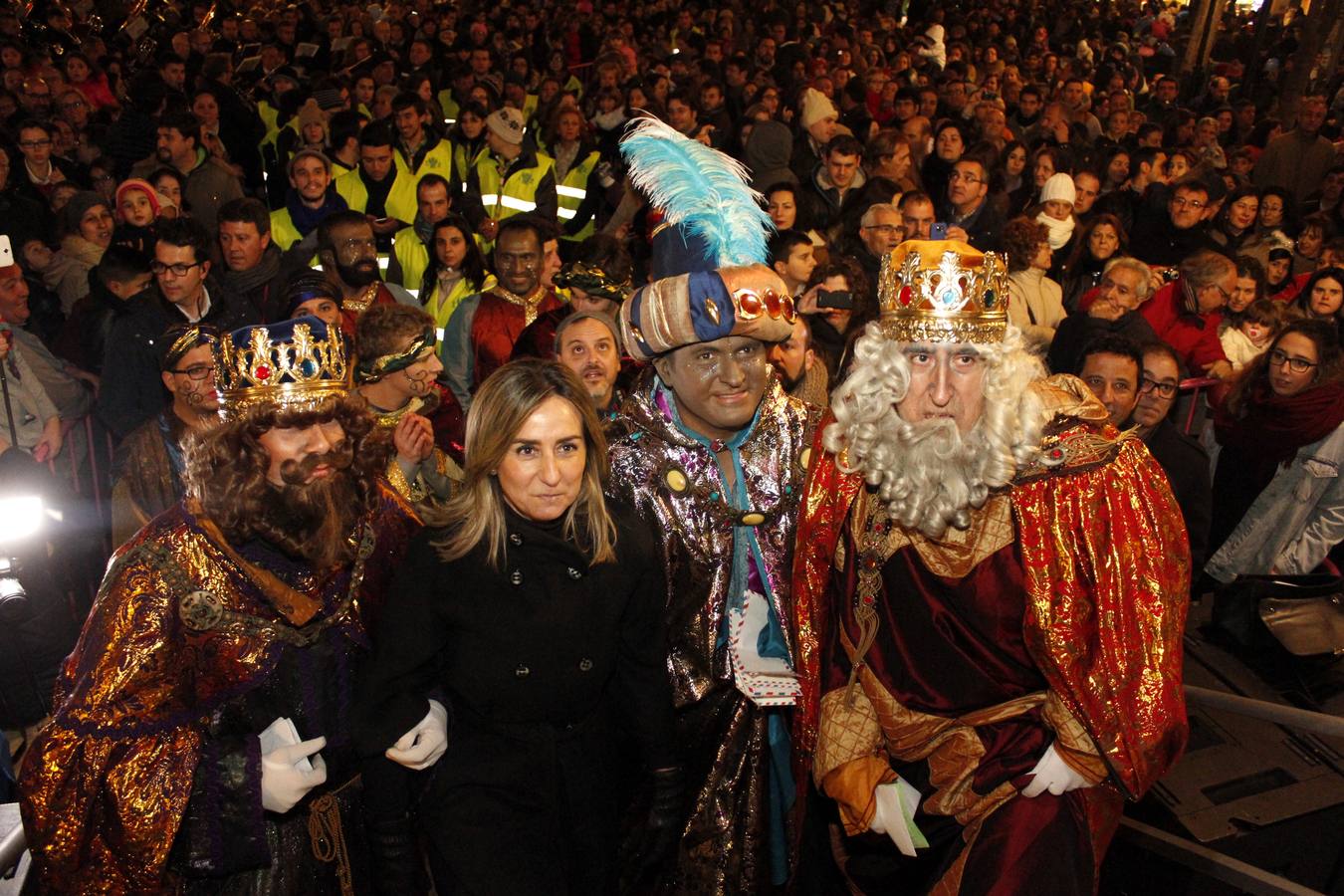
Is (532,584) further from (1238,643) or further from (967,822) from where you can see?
(1238,643)

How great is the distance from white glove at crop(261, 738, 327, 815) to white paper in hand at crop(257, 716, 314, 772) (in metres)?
0.02

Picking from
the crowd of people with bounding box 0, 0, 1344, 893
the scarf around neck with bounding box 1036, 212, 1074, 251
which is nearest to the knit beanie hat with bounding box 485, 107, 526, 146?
the crowd of people with bounding box 0, 0, 1344, 893

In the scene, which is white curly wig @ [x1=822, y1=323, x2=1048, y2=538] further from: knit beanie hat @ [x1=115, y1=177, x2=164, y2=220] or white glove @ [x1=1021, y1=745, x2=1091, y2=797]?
knit beanie hat @ [x1=115, y1=177, x2=164, y2=220]

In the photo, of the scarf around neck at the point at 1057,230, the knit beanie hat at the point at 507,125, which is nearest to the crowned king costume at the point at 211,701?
the knit beanie hat at the point at 507,125

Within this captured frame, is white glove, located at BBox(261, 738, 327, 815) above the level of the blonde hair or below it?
below

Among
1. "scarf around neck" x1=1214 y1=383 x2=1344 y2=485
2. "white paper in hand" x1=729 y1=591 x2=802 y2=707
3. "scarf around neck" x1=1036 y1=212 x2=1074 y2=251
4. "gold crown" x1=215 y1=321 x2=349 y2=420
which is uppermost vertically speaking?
"scarf around neck" x1=1036 y1=212 x2=1074 y2=251

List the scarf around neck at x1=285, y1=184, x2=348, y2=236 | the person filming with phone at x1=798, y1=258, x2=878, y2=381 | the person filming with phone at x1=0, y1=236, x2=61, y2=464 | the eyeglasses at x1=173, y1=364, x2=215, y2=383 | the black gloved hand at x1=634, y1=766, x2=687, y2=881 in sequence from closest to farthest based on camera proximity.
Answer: the black gloved hand at x1=634, y1=766, x2=687, y2=881 → the eyeglasses at x1=173, y1=364, x2=215, y2=383 → the person filming with phone at x1=0, y1=236, x2=61, y2=464 → the person filming with phone at x1=798, y1=258, x2=878, y2=381 → the scarf around neck at x1=285, y1=184, x2=348, y2=236

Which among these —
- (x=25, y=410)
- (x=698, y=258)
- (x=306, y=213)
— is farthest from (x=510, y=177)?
(x=698, y=258)

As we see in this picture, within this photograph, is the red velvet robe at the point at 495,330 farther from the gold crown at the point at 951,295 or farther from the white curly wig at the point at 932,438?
the gold crown at the point at 951,295

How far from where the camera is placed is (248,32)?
1348 cm

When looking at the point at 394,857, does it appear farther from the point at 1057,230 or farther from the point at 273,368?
the point at 1057,230

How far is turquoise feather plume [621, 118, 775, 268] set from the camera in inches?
134

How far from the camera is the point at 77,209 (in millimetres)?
7035

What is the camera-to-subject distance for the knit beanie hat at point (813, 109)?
34.7ft
